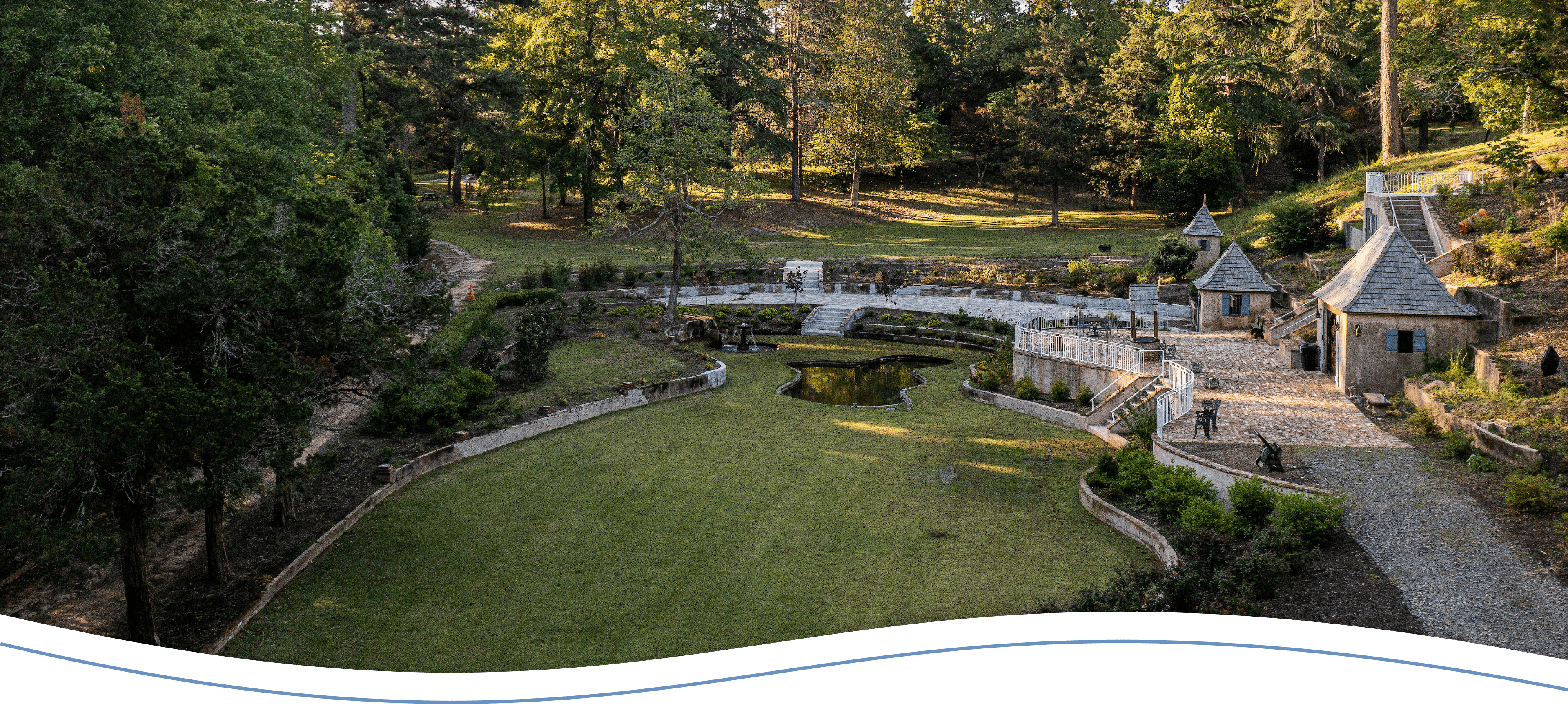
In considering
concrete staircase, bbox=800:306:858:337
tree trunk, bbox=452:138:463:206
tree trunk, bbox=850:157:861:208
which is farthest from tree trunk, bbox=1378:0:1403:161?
tree trunk, bbox=452:138:463:206

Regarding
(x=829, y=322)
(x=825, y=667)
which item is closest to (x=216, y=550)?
(x=825, y=667)

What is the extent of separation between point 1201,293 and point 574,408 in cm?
2036

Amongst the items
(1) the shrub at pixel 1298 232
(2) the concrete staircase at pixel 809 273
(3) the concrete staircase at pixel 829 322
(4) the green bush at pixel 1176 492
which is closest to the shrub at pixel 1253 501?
(4) the green bush at pixel 1176 492

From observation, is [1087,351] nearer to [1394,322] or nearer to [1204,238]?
[1394,322]

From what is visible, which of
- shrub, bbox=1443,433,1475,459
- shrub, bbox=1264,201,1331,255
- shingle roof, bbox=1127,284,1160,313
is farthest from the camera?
shrub, bbox=1264,201,1331,255

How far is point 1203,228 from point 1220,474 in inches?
1026

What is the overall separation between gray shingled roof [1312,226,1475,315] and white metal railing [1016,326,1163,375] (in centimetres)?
448

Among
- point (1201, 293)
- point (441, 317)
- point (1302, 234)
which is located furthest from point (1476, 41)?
point (441, 317)

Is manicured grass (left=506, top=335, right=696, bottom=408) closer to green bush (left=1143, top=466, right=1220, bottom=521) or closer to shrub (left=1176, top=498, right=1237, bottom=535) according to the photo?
green bush (left=1143, top=466, right=1220, bottom=521)

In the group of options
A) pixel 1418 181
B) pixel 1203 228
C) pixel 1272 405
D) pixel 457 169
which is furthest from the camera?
pixel 457 169

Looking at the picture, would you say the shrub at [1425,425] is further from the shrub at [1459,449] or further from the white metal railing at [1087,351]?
→ the white metal railing at [1087,351]

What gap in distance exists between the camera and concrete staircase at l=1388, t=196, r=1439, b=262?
30047mm

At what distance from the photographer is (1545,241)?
23969 mm

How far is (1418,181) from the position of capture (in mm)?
33625
